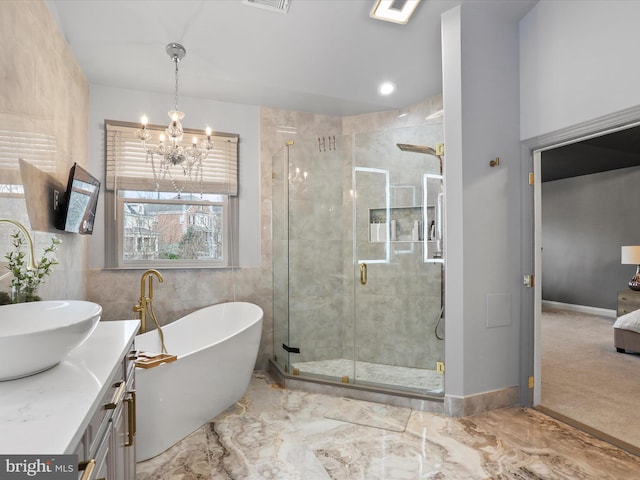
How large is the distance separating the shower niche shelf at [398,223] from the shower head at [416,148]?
0.45m

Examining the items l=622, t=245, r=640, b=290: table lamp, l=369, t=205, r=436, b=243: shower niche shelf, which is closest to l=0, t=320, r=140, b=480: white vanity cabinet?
l=369, t=205, r=436, b=243: shower niche shelf

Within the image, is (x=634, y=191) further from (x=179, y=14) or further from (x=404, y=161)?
(x=179, y=14)

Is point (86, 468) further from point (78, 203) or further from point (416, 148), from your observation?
point (416, 148)

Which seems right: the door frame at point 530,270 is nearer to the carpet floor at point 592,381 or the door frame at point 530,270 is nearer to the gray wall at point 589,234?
the carpet floor at point 592,381

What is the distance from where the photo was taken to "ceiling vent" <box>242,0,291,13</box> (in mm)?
2400

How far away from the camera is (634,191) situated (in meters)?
5.77

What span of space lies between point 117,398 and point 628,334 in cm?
501

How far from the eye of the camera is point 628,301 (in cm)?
474

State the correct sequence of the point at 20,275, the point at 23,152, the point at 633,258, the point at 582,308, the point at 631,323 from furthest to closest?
the point at 582,308
the point at 633,258
the point at 631,323
the point at 23,152
the point at 20,275

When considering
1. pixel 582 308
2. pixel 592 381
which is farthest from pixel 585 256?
→ pixel 592 381

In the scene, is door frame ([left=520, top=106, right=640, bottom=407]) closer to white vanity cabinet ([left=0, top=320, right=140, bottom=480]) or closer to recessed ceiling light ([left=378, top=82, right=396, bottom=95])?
recessed ceiling light ([left=378, top=82, right=396, bottom=95])

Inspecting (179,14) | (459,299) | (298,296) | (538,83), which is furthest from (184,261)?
(538,83)

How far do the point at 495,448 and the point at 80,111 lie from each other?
3984 mm

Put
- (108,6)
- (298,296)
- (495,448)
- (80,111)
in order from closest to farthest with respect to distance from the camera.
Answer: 1. (495,448)
2. (108,6)
3. (80,111)
4. (298,296)
